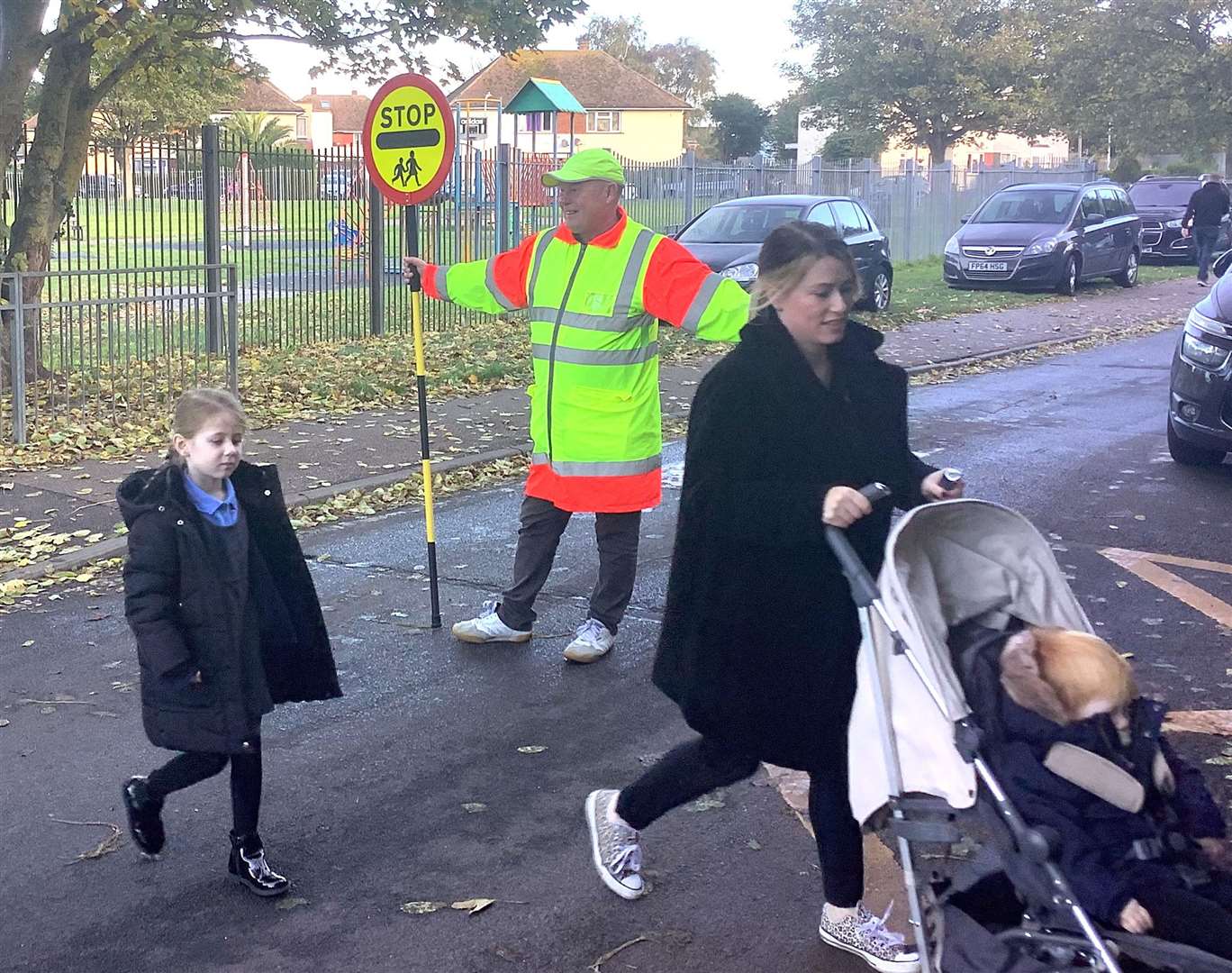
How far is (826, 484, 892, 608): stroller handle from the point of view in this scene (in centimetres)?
329

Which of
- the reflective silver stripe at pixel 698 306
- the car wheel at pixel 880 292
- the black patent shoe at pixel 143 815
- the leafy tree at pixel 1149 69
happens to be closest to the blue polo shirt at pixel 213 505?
the black patent shoe at pixel 143 815

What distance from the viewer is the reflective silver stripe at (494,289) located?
6.21 meters

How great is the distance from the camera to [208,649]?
394 centimetres

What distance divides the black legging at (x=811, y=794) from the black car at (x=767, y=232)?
13420 millimetres

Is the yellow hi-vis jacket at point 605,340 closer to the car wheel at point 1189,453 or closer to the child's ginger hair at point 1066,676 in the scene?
the child's ginger hair at point 1066,676

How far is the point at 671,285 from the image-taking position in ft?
18.9

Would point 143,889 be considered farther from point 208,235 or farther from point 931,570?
point 208,235

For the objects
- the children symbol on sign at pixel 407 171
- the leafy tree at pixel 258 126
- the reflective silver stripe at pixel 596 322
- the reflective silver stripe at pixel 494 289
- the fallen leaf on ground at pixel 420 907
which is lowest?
the fallen leaf on ground at pixel 420 907

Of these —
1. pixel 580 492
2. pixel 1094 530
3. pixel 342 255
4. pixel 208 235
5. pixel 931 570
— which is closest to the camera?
pixel 931 570

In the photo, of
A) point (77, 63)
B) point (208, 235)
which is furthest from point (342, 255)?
point (77, 63)

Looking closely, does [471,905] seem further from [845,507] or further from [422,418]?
[422,418]

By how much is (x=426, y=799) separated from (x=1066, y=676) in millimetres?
2318

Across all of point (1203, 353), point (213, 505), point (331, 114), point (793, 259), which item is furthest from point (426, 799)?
point (331, 114)

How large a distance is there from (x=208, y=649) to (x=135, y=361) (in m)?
7.67
